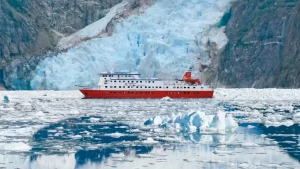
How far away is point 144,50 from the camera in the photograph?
75.2 meters

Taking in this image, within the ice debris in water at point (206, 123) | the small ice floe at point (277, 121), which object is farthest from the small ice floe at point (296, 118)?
the ice debris in water at point (206, 123)

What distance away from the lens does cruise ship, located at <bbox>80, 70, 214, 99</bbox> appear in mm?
54344

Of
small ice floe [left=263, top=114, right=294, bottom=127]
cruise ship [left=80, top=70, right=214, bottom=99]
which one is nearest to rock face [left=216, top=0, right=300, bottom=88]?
cruise ship [left=80, top=70, right=214, bottom=99]

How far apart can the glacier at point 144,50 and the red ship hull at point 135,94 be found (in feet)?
56.9

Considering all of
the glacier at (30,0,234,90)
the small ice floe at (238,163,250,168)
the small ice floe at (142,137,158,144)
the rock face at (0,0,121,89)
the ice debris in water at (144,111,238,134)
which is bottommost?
the small ice floe at (238,163,250,168)

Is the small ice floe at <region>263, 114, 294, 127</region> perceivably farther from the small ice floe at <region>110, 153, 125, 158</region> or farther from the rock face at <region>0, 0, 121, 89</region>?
the rock face at <region>0, 0, 121, 89</region>

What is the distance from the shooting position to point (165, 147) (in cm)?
1755

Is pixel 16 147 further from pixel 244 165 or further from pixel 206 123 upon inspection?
pixel 206 123

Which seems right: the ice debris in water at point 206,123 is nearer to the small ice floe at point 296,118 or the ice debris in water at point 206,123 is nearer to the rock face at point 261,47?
the small ice floe at point 296,118

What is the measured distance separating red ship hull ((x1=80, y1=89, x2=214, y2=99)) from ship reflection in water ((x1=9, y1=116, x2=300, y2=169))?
1240 inches

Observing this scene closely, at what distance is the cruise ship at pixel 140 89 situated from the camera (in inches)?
2140

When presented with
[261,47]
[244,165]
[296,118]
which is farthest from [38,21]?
[244,165]

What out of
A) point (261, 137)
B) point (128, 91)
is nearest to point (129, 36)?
point (128, 91)

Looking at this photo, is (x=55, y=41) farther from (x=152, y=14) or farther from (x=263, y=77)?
(x=263, y=77)
